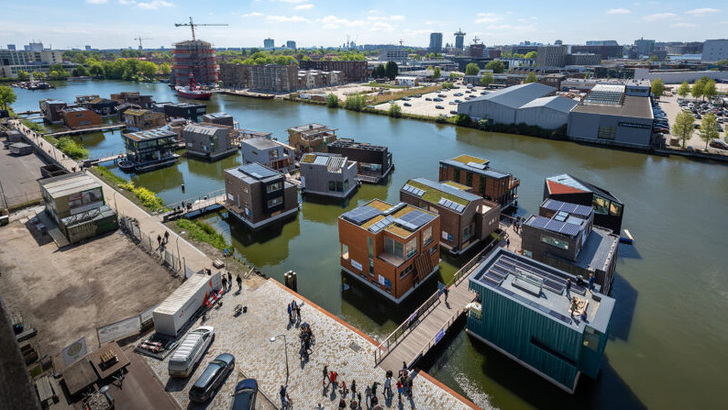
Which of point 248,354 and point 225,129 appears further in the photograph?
point 225,129

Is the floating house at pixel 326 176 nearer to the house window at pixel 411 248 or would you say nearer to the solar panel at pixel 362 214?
the solar panel at pixel 362 214

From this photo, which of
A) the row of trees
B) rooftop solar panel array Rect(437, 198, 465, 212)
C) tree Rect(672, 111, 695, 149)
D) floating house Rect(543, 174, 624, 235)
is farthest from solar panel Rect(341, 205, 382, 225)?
the row of trees

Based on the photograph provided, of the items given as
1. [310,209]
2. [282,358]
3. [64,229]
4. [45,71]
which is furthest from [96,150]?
[45,71]

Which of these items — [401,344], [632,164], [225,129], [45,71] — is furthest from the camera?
[45,71]

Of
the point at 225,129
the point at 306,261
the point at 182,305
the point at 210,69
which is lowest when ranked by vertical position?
the point at 306,261

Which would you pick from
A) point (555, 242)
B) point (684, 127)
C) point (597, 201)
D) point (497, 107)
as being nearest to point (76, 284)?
point (555, 242)

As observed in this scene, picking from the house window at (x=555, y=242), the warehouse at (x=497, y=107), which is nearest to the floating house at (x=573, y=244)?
the house window at (x=555, y=242)

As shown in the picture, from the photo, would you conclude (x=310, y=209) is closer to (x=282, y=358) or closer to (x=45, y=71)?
(x=282, y=358)
